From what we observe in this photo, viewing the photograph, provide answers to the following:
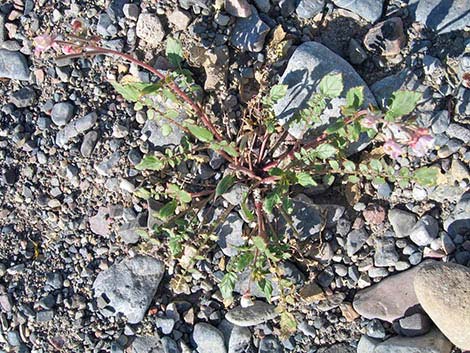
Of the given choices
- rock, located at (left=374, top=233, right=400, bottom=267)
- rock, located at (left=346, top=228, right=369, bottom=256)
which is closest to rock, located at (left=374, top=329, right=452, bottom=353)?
rock, located at (left=374, top=233, right=400, bottom=267)

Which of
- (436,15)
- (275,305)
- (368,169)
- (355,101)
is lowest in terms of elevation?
(275,305)

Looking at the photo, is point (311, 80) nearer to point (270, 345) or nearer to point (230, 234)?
point (230, 234)

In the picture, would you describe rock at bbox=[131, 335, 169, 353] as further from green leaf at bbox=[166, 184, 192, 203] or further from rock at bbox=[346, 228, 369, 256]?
rock at bbox=[346, 228, 369, 256]

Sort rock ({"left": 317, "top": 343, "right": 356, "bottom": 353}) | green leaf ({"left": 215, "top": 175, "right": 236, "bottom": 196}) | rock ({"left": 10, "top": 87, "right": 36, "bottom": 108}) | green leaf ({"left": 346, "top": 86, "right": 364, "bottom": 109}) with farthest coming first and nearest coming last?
rock ({"left": 10, "top": 87, "right": 36, "bottom": 108}) < rock ({"left": 317, "top": 343, "right": 356, "bottom": 353}) < green leaf ({"left": 215, "top": 175, "right": 236, "bottom": 196}) < green leaf ({"left": 346, "top": 86, "right": 364, "bottom": 109})

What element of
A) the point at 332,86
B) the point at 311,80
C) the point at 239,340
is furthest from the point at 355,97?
the point at 239,340

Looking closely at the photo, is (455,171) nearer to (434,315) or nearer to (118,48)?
(434,315)

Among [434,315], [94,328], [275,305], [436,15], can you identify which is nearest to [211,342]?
[275,305]
